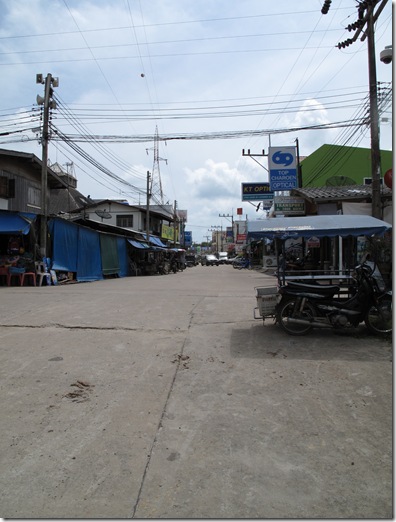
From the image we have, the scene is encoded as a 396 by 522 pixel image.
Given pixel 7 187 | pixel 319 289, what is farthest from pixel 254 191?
pixel 319 289

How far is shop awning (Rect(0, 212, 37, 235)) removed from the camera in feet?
52.3

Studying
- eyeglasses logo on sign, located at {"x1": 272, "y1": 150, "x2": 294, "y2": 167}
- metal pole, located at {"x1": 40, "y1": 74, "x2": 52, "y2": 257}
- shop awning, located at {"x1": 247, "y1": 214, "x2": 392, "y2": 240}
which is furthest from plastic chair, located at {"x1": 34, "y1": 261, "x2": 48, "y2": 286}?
eyeglasses logo on sign, located at {"x1": 272, "y1": 150, "x2": 294, "y2": 167}

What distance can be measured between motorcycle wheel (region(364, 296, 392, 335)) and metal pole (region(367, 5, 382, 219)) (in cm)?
558

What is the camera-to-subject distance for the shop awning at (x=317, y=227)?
23.7 ft

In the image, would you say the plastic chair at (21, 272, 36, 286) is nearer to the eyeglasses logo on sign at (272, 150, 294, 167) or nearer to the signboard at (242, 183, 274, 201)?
the eyeglasses logo on sign at (272, 150, 294, 167)

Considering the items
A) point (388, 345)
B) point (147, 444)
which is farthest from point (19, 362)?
point (388, 345)

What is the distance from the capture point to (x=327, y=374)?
5062 mm

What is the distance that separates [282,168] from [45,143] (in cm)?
1174

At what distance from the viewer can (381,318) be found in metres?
6.83

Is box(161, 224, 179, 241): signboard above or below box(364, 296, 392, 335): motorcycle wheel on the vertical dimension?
above

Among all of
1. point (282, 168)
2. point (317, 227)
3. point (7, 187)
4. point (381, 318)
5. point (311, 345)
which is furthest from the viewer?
point (282, 168)

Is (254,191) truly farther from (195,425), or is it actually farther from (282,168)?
(195,425)

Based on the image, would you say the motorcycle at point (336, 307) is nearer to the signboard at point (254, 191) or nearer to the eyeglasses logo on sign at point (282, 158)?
the eyeglasses logo on sign at point (282, 158)

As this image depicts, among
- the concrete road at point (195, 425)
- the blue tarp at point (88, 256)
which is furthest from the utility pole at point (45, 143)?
the concrete road at point (195, 425)
